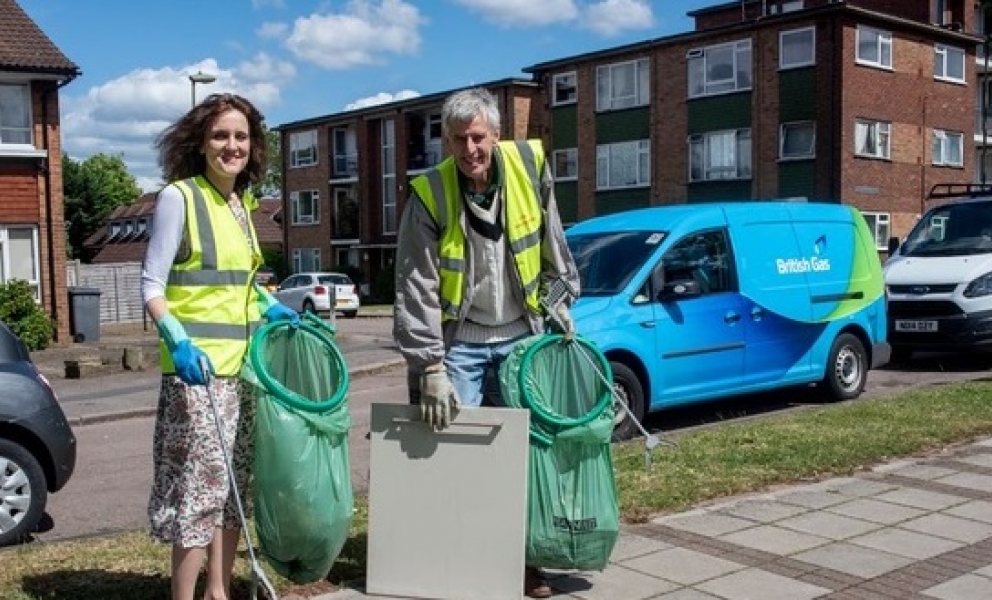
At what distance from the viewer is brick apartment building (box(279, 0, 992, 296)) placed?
3284 cm

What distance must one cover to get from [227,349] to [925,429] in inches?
231

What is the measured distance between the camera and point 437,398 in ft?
13.0

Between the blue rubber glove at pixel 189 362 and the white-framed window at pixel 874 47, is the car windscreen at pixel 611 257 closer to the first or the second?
the blue rubber glove at pixel 189 362

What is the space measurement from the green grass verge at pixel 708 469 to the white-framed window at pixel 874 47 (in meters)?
25.3

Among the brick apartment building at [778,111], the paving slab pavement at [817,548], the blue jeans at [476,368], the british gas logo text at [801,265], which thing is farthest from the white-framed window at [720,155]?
the blue jeans at [476,368]

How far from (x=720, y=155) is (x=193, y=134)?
109ft

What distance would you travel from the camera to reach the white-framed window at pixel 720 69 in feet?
114

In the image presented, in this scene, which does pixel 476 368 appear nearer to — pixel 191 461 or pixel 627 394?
pixel 191 461

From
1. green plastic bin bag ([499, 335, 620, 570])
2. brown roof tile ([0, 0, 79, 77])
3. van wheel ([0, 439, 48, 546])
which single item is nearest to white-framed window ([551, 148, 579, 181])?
brown roof tile ([0, 0, 79, 77])

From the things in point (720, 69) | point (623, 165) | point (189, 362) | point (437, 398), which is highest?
point (720, 69)

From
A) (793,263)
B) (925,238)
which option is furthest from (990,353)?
(793,263)

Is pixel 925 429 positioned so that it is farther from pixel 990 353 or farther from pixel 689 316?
pixel 990 353

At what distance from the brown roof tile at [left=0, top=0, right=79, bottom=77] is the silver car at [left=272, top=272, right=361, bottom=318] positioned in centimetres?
1228

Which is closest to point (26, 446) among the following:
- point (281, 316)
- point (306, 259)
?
point (281, 316)
